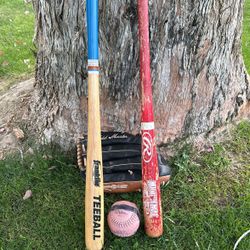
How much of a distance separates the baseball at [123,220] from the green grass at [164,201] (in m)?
0.08

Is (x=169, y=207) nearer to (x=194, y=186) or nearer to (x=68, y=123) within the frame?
(x=194, y=186)

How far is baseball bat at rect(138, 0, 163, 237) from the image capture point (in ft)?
8.61

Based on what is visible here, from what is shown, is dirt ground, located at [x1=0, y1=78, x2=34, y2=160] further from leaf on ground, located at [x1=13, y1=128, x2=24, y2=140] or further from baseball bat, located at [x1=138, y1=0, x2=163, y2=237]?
baseball bat, located at [x1=138, y1=0, x2=163, y2=237]

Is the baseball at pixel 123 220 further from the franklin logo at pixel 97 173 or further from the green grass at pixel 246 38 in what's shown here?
the green grass at pixel 246 38

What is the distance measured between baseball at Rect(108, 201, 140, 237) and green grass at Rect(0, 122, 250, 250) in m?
Answer: 0.08

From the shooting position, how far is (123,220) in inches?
102

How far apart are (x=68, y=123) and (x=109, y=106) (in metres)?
0.36

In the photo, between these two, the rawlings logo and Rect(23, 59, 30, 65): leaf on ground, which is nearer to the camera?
the rawlings logo

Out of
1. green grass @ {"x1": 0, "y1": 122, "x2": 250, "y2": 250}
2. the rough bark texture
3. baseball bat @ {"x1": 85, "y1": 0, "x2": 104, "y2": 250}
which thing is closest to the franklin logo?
baseball bat @ {"x1": 85, "y1": 0, "x2": 104, "y2": 250}

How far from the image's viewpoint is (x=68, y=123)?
10.4 feet

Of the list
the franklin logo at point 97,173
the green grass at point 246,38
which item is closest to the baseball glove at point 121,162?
the franklin logo at point 97,173

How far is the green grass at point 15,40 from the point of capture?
16.0 feet

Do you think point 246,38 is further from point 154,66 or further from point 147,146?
point 147,146

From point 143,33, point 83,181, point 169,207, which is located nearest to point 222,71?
point 143,33
